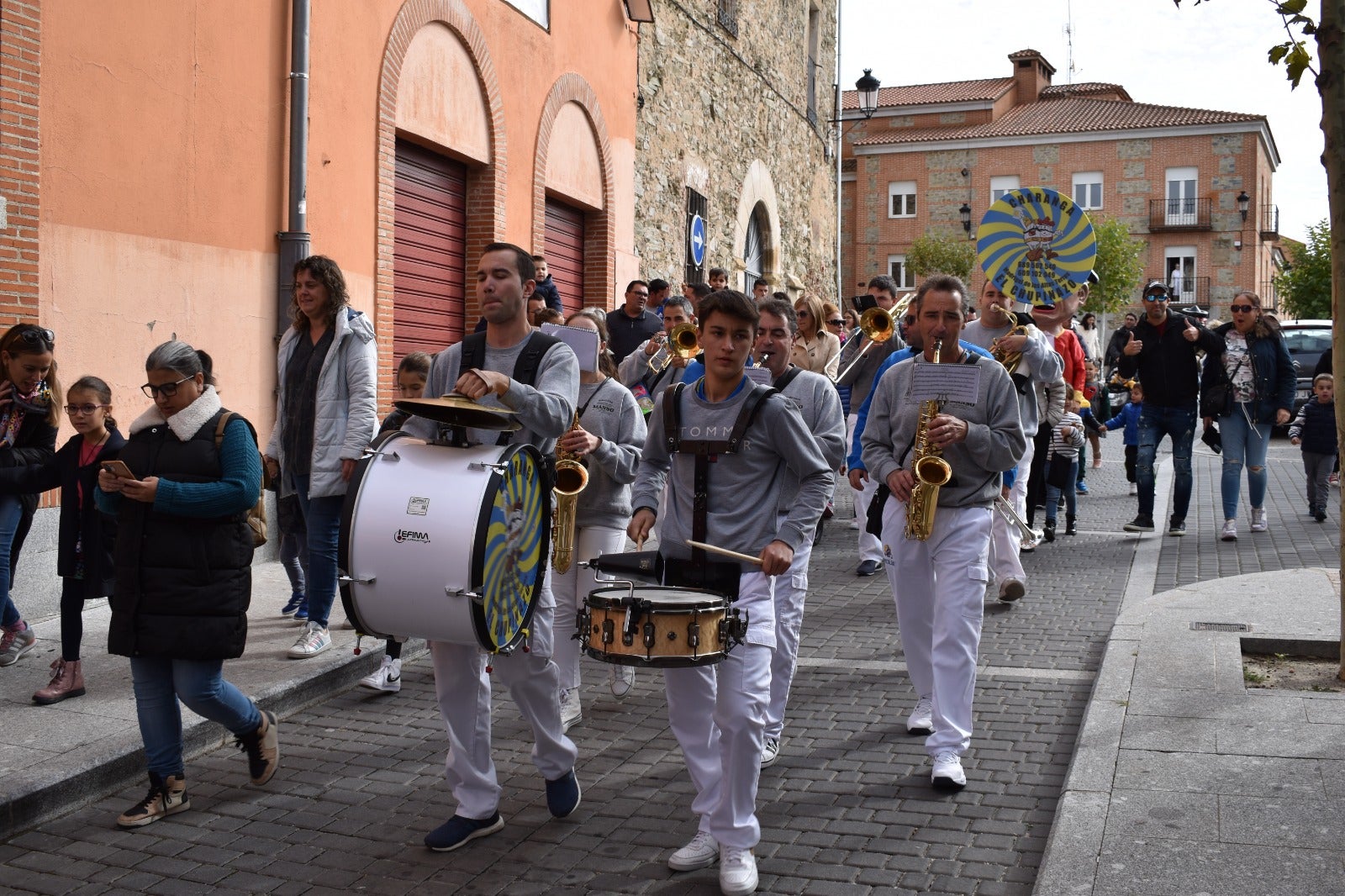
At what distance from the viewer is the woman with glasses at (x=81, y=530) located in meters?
5.99

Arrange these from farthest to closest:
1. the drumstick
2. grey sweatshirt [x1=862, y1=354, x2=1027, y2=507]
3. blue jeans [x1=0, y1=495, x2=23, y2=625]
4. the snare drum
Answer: blue jeans [x1=0, y1=495, x2=23, y2=625] → grey sweatshirt [x1=862, y1=354, x2=1027, y2=507] → the drumstick → the snare drum

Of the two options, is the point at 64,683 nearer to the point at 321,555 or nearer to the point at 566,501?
the point at 321,555

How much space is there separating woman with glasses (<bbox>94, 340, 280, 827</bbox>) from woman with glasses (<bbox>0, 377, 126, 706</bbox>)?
110cm

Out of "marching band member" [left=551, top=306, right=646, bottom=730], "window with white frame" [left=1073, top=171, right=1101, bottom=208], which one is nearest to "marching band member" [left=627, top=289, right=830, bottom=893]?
"marching band member" [left=551, top=306, right=646, bottom=730]

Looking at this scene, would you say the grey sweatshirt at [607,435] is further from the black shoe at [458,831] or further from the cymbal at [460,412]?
the cymbal at [460,412]

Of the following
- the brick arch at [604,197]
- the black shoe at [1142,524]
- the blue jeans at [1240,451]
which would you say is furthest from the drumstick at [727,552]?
the brick arch at [604,197]

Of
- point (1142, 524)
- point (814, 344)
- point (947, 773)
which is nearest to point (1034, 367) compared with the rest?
point (814, 344)

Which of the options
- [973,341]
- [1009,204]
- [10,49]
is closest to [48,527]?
[10,49]

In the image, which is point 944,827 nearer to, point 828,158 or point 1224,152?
point 828,158

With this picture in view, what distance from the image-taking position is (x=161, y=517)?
4.82 meters

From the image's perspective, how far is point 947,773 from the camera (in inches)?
202

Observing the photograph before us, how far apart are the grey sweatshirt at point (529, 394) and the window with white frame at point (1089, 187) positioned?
5442cm

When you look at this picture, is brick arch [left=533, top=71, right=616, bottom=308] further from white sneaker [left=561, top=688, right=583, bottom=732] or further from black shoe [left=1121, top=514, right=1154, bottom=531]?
white sneaker [left=561, top=688, right=583, bottom=732]

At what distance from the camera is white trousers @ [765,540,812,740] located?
18.0 feet
